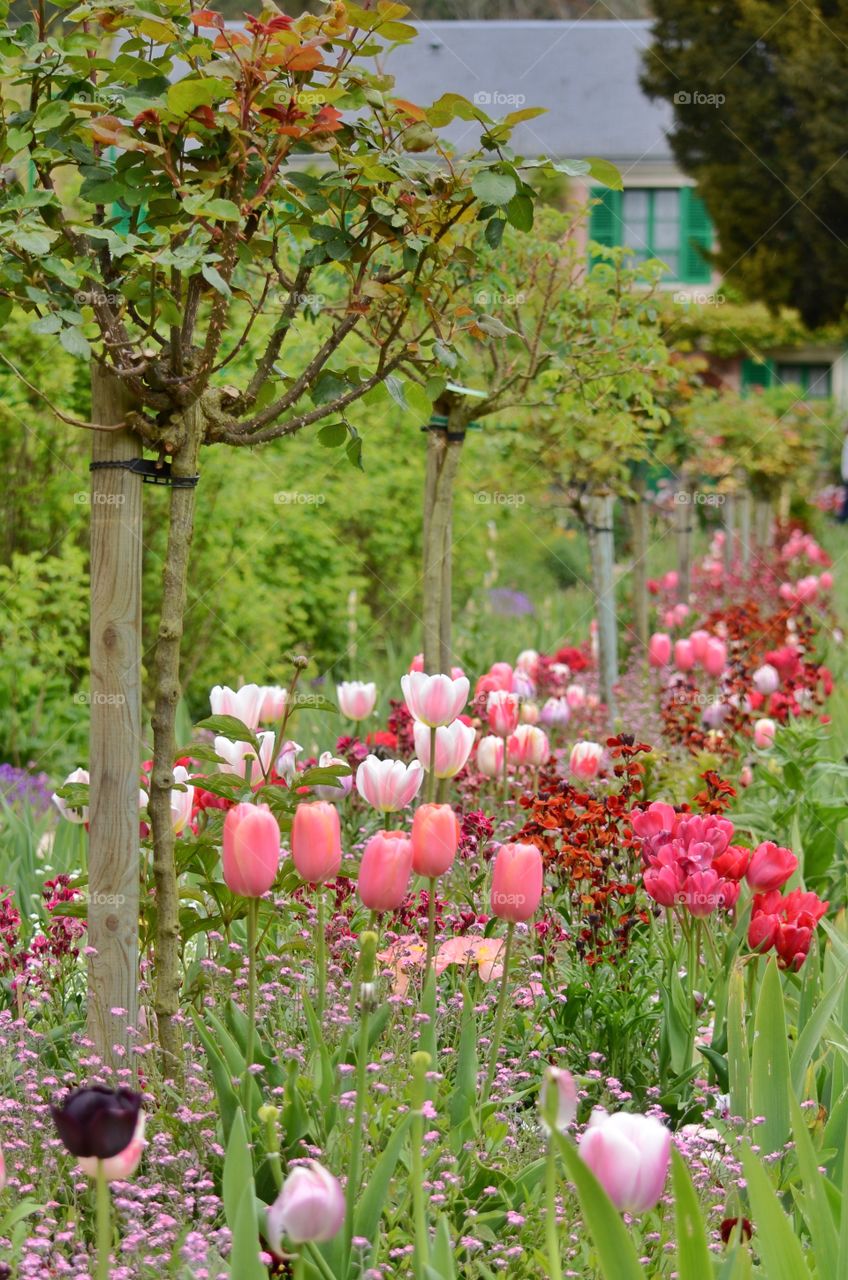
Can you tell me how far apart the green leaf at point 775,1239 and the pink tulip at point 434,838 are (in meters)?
0.67

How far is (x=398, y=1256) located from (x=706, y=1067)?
765 millimetres

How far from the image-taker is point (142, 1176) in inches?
78.7

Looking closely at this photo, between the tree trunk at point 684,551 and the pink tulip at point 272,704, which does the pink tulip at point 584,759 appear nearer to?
the pink tulip at point 272,704

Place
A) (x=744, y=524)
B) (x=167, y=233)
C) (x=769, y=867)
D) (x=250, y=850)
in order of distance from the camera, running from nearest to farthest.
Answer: (x=250, y=850), (x=167, y=233), (x=769, y=867), (x=744, y=524)

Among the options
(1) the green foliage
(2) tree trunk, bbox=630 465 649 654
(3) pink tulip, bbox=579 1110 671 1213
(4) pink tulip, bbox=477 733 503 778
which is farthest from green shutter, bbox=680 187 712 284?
(3) pink tulip, bbox=579 1110 671 1213

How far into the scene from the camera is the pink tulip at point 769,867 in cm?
243

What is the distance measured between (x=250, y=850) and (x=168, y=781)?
0.45 m

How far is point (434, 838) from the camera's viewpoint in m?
2.02

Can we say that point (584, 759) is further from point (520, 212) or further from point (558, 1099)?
point (558, 1099)

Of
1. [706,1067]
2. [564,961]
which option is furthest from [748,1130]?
[564,961]

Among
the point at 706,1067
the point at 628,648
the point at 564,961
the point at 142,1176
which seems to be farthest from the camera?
the point at 628,648

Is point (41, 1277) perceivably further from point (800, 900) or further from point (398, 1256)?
point (800, 900)

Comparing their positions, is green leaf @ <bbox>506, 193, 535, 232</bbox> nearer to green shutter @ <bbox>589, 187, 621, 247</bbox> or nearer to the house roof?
the house roof

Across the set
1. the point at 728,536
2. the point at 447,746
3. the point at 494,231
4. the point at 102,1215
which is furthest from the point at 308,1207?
the point at 728,536
